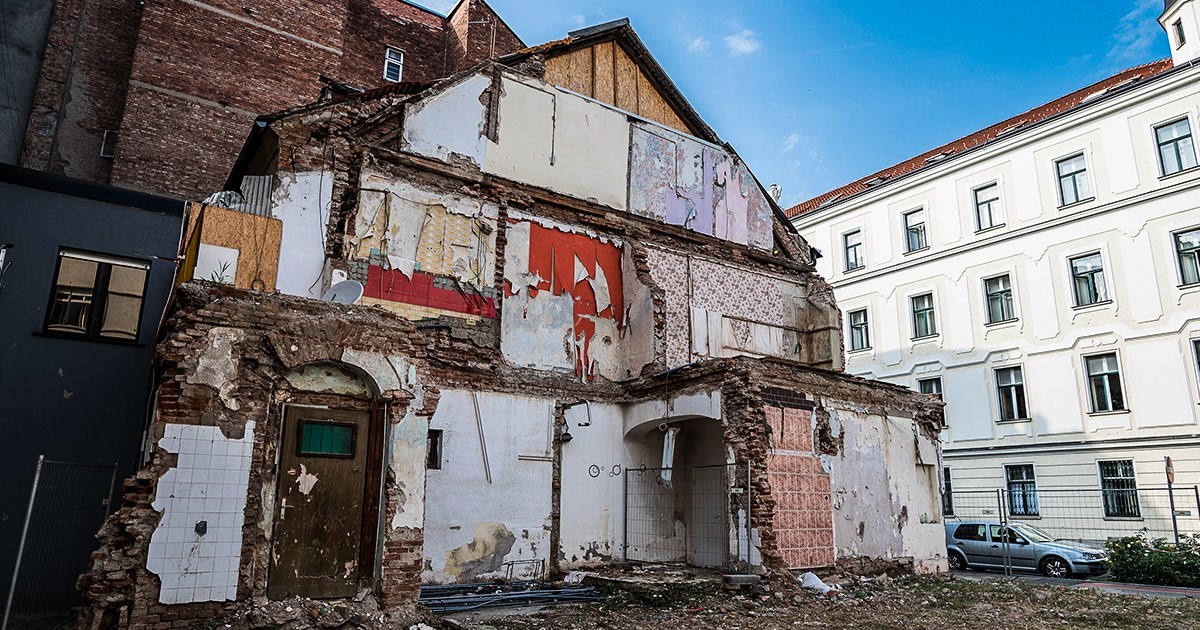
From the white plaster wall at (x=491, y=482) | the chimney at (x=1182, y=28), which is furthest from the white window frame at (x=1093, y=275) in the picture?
the white plaster wall at (x=491, y=482)

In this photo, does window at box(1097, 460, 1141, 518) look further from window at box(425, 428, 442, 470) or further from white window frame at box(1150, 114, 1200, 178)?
window at box(425, 428, 442, 470)

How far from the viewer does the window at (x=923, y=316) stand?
27.5 m

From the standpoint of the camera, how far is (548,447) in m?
13.6

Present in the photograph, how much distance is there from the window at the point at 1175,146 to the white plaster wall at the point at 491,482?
20967 millimetres

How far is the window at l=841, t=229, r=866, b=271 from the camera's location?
99.7 ft

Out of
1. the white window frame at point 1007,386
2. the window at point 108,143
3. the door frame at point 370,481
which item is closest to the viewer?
the door frame at point 370,481

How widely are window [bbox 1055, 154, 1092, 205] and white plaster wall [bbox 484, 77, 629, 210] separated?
54.8 ft

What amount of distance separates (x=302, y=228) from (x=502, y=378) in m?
4.28

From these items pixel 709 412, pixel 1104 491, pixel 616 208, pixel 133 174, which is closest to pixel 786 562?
pixel 709 412

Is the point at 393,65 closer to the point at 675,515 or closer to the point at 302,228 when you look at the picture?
the point at 302,228

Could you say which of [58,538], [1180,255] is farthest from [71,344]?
[1180,255]

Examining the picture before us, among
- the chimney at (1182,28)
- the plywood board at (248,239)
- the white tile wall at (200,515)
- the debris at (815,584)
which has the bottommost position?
the debris at (815,584)

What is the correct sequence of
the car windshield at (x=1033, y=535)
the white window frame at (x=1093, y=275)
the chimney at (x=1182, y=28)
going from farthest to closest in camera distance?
the white window frame at (x=1093, y=275) < the chimney at (x=1182, y=28) < the car windshield at (x=1033, y=535)

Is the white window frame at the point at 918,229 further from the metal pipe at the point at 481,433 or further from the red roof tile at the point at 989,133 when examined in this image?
the metal pipe at the point at 481,433
